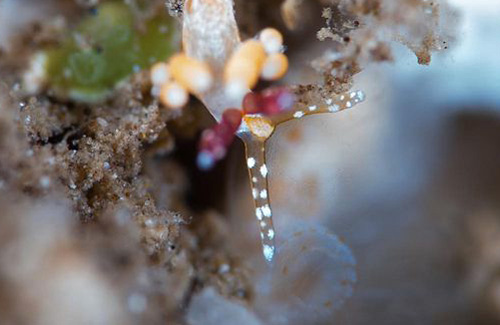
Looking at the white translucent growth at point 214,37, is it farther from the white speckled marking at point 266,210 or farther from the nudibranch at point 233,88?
the white speckled marking at point 266,210

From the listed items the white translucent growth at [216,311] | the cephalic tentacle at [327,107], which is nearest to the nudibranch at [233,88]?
the cephalic tentacle at [327,107]

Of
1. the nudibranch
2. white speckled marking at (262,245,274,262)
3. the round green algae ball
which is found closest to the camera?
the nudibranch

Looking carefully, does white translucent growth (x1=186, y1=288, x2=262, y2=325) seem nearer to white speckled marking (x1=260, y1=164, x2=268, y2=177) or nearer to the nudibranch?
the nudibranch

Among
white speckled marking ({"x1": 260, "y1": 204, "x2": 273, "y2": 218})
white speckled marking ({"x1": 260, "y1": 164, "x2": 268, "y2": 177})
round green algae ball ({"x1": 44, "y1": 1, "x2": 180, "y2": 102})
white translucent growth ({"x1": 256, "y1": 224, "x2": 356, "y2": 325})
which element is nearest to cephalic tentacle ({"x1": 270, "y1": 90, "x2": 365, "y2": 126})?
white speckled marking ({"x1": 260, "y1": 164, "x2": 268, "y2": 177})

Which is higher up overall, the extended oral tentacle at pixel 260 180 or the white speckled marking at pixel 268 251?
the extended oral tentacle at pixel 260 180

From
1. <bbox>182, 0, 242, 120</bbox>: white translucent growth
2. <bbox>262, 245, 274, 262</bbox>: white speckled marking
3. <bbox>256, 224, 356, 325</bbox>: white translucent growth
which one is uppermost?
<bbox>182, 0, 242, 120</bbox>: white translucent growth

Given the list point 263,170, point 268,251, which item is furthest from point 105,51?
point 268,251
